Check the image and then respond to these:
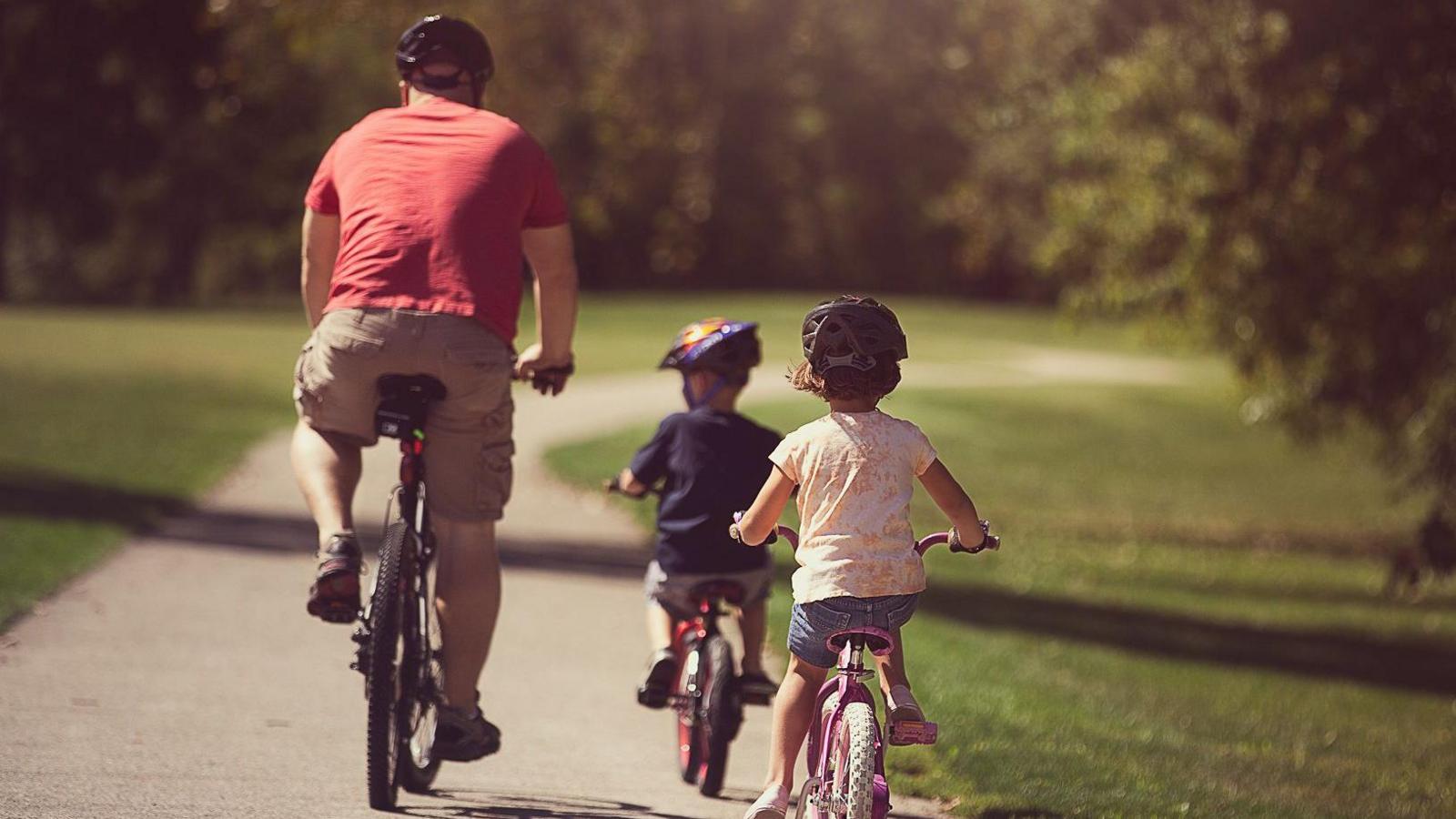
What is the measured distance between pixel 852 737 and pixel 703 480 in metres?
1.95

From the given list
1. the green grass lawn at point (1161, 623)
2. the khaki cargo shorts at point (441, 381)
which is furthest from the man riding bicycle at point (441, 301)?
the green grass lawn at point (1161, 623)

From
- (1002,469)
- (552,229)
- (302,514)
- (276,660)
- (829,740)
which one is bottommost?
(1002,469)

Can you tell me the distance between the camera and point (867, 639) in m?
4.61

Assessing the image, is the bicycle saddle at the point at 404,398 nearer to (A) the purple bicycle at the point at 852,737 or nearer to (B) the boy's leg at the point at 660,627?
(A) the purple bicycle at the point at 852,737

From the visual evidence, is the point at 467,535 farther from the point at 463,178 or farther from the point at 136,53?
the point at 136,53

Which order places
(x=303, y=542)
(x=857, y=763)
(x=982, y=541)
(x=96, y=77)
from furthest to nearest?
(x=96, y=77) → (x=303, y=542) → (x=982, y=541) → (x=857, y=763)

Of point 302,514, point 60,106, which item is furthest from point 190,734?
point 60,106

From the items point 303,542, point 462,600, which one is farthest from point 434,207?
point 303,542

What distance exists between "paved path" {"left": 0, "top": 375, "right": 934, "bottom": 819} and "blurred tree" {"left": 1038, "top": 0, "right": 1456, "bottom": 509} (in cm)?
568

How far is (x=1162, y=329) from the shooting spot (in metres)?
19.6

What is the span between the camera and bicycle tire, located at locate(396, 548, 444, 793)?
5.35m

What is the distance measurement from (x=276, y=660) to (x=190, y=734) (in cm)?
161

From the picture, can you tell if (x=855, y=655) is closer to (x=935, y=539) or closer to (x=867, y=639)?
(x=867, y=639)

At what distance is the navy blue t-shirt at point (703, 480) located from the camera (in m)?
6.21
